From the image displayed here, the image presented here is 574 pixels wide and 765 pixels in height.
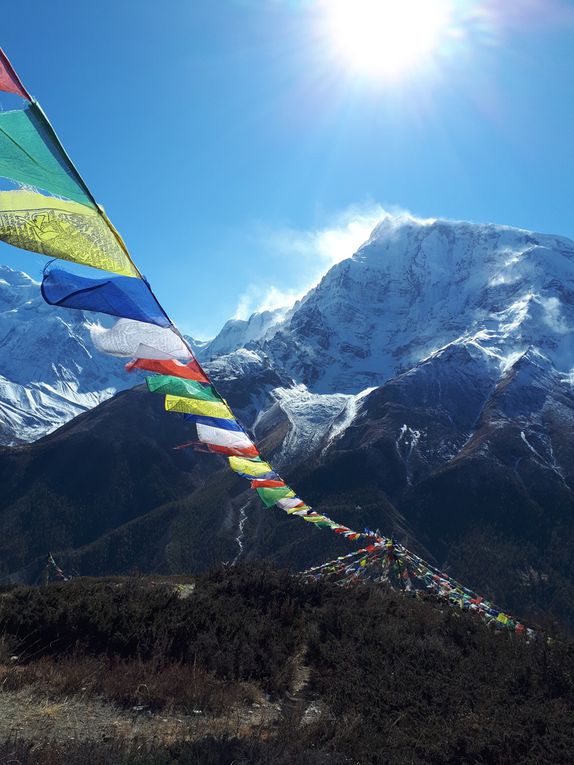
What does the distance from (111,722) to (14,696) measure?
1447 mm

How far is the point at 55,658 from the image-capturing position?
9070 millimetres

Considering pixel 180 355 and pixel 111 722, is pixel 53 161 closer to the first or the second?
pixel 180 355

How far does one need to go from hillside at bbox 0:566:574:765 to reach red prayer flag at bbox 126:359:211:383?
4.54 meters

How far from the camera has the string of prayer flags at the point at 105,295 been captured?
28.0 ft

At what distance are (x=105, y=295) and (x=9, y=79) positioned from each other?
3.20 meters

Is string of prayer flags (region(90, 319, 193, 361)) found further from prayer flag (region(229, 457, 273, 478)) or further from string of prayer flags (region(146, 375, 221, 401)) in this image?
prayer flag (region(229, 457, 273, 478))

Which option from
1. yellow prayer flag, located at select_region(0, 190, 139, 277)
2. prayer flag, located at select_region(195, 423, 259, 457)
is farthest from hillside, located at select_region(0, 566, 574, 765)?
yellow prayer flag, located at select_region(0, 190, 139, 277)

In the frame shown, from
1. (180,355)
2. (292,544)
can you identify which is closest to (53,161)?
(180,355)

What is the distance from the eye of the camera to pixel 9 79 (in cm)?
714

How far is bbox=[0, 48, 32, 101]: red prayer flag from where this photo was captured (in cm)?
706

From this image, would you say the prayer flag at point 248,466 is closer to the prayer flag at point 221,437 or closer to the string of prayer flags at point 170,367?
the prayer flag at point 221,437

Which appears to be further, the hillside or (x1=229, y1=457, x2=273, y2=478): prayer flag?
(x1=229, y1=457, x2=273, y2=478): prayer flag

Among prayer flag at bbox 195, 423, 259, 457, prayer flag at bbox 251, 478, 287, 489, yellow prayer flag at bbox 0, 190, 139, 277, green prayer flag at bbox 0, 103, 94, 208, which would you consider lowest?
prayer flag at bbox 251, 478, 287, 489

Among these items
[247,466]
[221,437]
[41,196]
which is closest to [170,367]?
[221,437]
